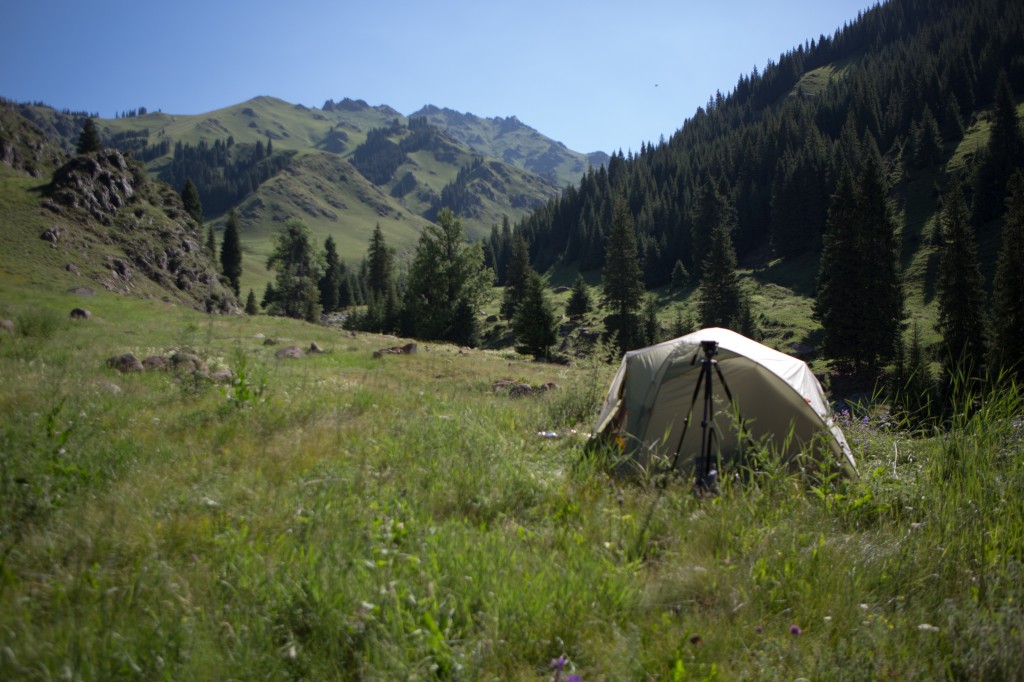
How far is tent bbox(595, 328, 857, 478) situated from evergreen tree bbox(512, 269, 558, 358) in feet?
131

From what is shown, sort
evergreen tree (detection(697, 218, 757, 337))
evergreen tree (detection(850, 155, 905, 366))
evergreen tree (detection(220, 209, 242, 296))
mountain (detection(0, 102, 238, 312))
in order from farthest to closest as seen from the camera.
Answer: evergreen tree (detection(220, 209, 242, 296)), evergreen tree (detection(697, 218, 757, 337)), evergreen tree (detection(850, 155, 905, 366)), mountain (detection(0, 102, 238, 312))

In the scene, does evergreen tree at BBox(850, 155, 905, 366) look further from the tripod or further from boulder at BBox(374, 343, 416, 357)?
the tripod

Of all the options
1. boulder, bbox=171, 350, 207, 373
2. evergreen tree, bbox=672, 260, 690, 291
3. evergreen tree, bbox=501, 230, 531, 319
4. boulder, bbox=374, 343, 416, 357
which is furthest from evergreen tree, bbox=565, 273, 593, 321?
boulder, bbox=171, 350, 207, 373

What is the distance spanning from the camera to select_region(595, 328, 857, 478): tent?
21.6ft

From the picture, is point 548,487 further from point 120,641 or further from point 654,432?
point 120,641

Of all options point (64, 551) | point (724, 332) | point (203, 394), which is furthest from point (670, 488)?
point (203, 394)

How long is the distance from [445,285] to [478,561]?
5618cm

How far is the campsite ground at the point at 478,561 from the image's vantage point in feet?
9.41

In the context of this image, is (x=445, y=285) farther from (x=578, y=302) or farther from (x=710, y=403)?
(x=710, y=403)

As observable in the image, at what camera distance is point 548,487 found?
530 cm

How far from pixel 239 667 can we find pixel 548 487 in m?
3.14

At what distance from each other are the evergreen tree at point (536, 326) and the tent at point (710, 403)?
40.1 m

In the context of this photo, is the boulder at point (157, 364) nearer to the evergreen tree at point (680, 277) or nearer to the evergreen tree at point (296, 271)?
the evergreen tree at point (296, 271)

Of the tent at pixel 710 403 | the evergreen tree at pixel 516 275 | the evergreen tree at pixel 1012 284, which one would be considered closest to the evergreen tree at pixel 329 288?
the evergreen tree at pixel 516 275
